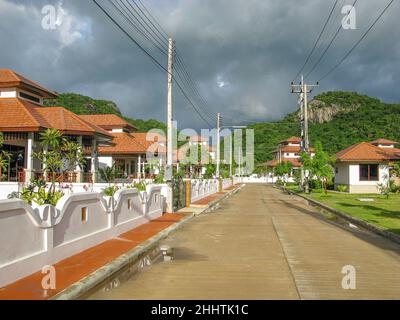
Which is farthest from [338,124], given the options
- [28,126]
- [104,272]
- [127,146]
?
[104,272]

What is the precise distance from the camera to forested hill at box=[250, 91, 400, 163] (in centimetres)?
7833

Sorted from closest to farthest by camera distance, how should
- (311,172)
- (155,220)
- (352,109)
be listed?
1. (155,220)
2. (311,172)
3. (352,109)

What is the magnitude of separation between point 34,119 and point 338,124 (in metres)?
78.3

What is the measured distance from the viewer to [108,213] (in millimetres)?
11695

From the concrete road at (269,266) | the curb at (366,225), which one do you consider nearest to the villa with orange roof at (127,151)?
the curb at (366,225)

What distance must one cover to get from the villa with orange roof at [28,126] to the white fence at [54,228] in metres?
13.5

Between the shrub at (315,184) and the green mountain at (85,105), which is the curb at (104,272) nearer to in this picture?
the shrub at (315,184)

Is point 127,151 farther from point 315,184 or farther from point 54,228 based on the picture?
point 54,228

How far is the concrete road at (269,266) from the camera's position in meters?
6.74

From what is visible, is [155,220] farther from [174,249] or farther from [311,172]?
[311,172]

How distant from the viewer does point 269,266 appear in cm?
872

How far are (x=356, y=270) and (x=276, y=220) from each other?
9.39 metres

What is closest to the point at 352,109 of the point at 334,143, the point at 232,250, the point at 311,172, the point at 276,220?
the point at 334,143
